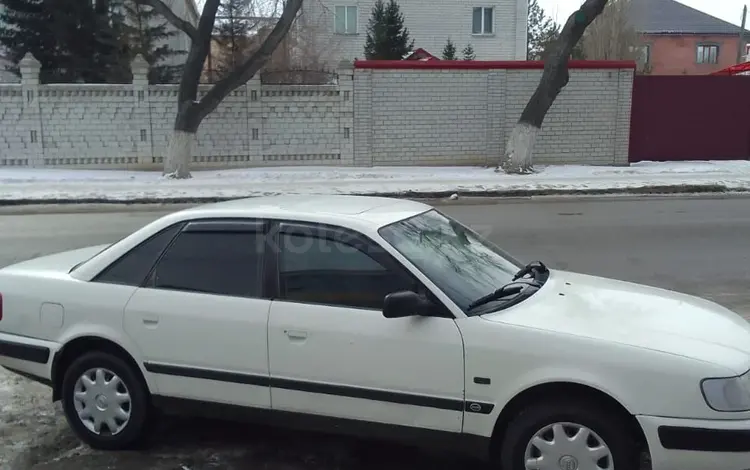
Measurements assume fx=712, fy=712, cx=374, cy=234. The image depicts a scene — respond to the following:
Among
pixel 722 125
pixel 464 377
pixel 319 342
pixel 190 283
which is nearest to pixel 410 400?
pixel 464 377

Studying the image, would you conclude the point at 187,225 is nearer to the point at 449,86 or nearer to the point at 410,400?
the point at 410,400

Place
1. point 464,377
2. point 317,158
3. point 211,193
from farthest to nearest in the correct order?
1. point 317,158
2. point 211,193
3. point 464,377

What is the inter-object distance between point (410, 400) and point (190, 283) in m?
1.38

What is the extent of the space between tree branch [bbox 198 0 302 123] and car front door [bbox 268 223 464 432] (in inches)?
614

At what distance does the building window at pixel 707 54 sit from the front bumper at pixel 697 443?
6201cm

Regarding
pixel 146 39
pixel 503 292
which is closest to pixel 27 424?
pixel 503 292

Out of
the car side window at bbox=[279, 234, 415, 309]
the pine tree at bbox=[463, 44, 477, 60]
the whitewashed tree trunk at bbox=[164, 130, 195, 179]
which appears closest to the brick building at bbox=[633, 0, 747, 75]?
the pine tree at bbox=[463, 44, 477, 60]

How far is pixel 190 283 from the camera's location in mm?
3885

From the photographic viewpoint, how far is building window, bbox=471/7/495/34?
131 ft

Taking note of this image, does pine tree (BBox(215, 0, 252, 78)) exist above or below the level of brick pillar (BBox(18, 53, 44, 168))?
above

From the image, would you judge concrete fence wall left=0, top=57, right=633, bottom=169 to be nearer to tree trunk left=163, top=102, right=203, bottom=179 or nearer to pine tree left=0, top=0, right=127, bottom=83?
tree trunk left=163, top=102, right=203, bottom=179

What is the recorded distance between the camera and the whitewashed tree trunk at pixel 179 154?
18.8 metres

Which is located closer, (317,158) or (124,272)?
(124,272)

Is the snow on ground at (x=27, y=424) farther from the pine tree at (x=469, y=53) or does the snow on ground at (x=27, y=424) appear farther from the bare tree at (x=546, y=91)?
the pine tree at (x=469, y=53)
